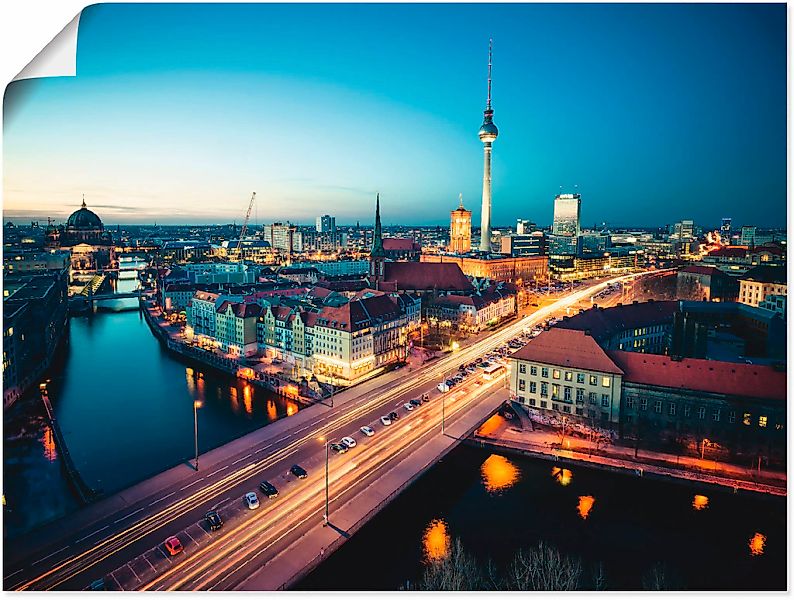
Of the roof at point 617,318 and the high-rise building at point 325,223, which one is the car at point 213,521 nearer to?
the roof at point 617,318

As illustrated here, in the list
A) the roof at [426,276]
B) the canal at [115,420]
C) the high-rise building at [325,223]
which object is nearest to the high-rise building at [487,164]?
the roof at [426,276]

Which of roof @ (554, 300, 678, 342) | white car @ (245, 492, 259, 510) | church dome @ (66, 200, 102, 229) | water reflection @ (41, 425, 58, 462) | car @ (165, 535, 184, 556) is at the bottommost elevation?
water reflection @ (41, 425, 58, 462)

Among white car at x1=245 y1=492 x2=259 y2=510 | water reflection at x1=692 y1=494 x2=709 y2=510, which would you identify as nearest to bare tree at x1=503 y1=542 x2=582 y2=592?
water reflection at x1=692 y1=494 x2=709 y2=510

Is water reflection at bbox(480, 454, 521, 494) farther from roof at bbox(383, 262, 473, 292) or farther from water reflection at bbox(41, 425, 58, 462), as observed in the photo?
roof at bbox(383, 262, 473, 292)

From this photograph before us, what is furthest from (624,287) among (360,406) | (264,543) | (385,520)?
(264,543)

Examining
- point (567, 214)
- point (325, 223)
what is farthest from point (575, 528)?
point (325, 223)

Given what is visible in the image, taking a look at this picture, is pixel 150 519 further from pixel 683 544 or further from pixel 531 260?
pixel 531 260
